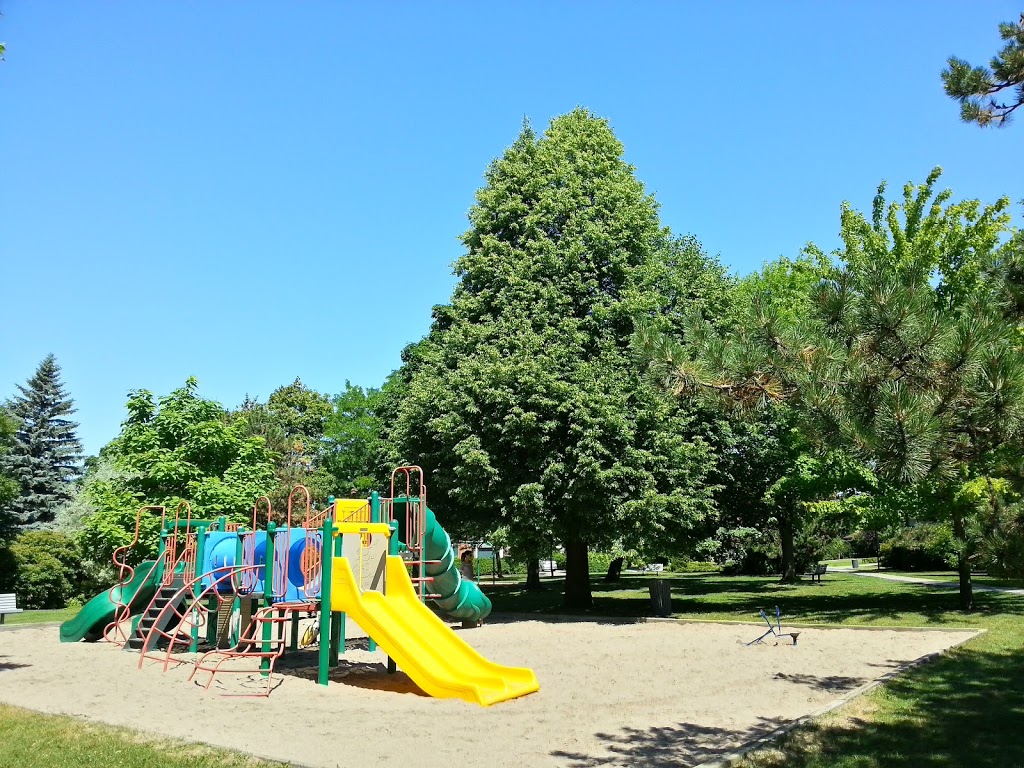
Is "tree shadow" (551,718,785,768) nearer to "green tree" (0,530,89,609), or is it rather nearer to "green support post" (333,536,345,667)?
"green support post" (333,536,345,667)

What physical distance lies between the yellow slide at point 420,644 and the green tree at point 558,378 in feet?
24.6

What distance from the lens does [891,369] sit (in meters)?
7.12

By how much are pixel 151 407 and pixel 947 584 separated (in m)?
26.9

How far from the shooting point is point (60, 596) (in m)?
26.2

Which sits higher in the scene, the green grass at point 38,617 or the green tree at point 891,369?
the green tree at point 891,369

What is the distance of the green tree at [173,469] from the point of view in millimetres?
21625

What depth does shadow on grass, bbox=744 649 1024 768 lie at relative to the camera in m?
6.64

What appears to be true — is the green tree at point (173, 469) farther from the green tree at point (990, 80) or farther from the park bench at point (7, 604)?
the green tree at point (990, 80)

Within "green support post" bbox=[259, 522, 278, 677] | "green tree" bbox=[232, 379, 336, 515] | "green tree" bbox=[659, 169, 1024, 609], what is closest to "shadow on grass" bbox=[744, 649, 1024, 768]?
"green tree" bbox=[659, 169, 1024, 609]

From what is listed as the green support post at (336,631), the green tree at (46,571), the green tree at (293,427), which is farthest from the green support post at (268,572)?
the green tree at (293,427)

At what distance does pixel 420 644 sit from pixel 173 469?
44.4 feet

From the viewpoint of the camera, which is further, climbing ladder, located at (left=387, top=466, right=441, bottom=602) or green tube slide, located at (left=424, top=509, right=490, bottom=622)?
green tube slide, located at (left=424, top=509, right=490, bottom=622)

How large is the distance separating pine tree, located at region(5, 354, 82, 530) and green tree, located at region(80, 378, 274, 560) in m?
21.7

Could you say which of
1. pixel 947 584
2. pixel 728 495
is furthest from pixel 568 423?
pixel 947 584
